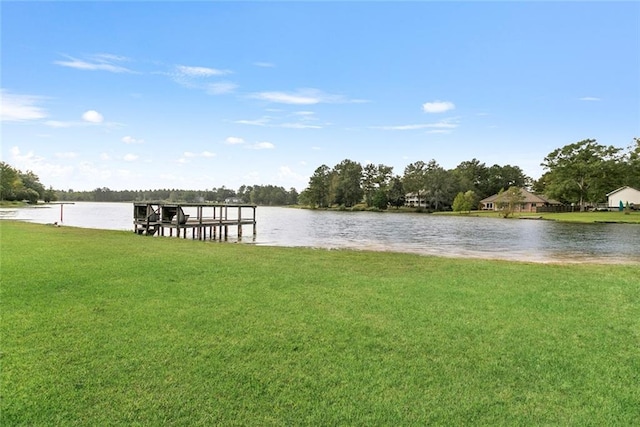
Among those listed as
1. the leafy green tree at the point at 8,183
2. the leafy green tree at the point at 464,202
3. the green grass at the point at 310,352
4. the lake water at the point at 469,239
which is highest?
the leafy green tree at the point at 8,183

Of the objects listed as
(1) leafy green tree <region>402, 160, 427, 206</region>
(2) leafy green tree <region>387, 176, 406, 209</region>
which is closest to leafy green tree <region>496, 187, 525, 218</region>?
(1) leafy green tree <region>402, 160, 427, 206</region>

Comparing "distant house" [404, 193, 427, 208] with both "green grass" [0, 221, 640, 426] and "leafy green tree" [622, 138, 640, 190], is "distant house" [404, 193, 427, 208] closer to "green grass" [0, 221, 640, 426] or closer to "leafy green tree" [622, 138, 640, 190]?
"leafy green tree" [622, 138, 640, 190]

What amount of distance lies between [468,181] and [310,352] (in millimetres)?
98267

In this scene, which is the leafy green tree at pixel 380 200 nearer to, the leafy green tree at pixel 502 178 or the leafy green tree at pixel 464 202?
the leafy green tree at pixel 464 202

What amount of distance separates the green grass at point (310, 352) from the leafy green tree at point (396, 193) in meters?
95.6

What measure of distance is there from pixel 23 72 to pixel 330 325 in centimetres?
1394

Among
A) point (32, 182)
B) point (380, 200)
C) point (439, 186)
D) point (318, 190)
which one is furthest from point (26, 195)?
point (439, 186)

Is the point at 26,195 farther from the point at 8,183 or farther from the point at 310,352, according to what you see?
the point at 310,352

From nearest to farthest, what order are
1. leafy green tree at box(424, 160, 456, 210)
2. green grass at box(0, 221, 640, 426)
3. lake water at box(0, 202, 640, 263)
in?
green grass at box(0, 221, 640, 426) < lake water at box(0, 202, 640, 263) < leafy green tree at box(424, 160, 456, 210)

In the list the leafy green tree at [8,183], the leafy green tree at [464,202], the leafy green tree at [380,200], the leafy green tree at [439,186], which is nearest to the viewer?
the leafy green tree at [8,183]

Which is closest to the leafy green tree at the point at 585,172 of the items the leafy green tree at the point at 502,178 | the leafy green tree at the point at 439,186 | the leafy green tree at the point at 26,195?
the leafy green tree at the point at 439,186

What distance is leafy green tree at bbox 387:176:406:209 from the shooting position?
334 ft

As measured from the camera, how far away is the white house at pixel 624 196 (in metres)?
65.3

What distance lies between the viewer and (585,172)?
66.1 metres
